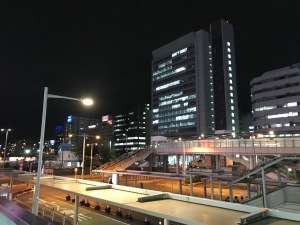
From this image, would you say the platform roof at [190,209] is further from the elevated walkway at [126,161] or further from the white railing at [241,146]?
the elevated walkway at [126,161]

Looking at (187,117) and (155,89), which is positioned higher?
(155,89)

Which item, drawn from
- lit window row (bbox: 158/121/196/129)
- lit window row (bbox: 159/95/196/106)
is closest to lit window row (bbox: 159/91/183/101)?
A: lit window row (bbox: 159/95/196/106)

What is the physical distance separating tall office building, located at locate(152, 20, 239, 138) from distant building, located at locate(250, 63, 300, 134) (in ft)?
107

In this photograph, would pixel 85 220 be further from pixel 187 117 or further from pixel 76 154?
pixel 187 117

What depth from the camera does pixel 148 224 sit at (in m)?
20.5

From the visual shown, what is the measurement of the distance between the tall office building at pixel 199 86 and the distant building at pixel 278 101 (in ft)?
107

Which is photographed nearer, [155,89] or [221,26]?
[221,26]

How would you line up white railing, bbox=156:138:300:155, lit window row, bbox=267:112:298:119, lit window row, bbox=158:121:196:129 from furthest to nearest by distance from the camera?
lit window row, bbox=158:121:196:129 < lit window row, bbox=267:112:298:119 < white railing, bbox=156:138:300:155

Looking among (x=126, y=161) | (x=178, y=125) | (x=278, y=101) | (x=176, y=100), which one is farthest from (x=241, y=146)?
(x=176, y=100)

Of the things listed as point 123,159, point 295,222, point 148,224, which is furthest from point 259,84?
point 295,222

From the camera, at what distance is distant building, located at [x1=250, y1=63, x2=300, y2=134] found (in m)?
93.1

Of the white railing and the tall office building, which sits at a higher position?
the tall office building

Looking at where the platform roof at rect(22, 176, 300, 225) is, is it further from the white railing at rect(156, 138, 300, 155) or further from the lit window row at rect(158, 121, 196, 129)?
the lit window row at rect(158, 121, 196, 129)

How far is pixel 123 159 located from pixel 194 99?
89733 millimetres
